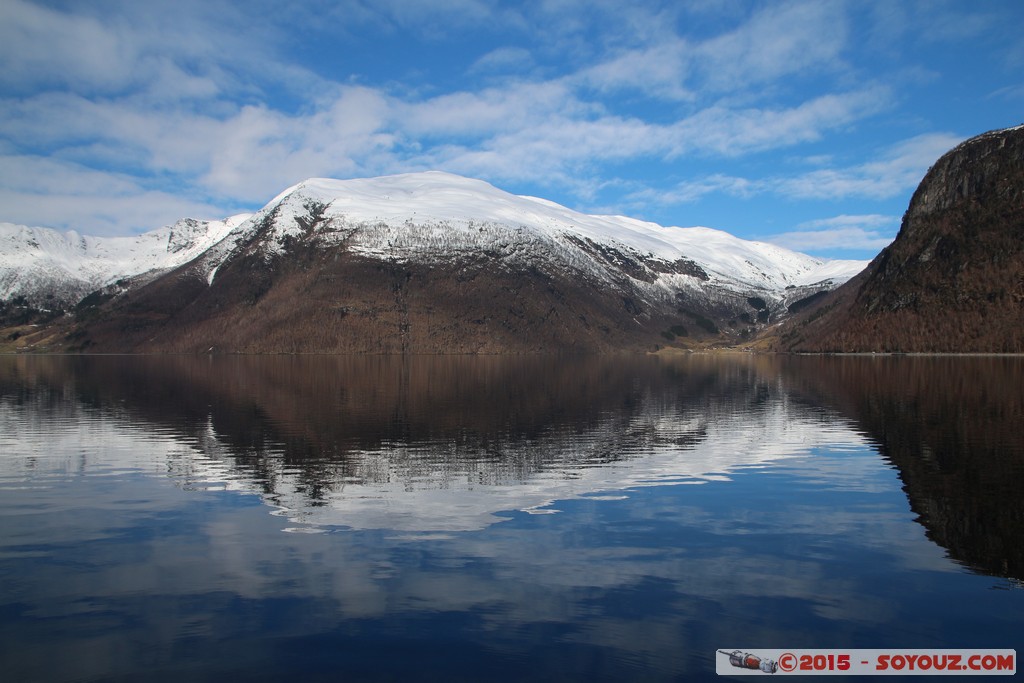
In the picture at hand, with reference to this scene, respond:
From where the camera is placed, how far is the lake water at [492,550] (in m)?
18.8

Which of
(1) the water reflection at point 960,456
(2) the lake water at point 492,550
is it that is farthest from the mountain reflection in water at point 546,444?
(2) the lake water at point 492,550

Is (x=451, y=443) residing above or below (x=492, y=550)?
above

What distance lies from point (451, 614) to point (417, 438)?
34.6 meters

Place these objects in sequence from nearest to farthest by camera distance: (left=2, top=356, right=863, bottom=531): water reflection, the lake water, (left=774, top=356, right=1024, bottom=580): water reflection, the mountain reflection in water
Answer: the lake water
(left=774, top=356, right=1024, bottom=580): water reflection
the mountain reflection in water
(left=2, top=356, right=863, bottom=531): water reflection

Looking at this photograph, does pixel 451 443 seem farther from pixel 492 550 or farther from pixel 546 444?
pixel 492 550

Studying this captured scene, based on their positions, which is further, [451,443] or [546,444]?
[451,443]

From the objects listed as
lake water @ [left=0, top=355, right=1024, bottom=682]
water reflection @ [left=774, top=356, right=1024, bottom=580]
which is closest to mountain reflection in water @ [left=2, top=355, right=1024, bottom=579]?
water reflection @ [left=774, top=356, right=1024, bottom=580]

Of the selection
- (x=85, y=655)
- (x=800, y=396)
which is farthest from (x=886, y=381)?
(x=85, y=655)

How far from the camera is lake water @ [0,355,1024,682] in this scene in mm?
18828

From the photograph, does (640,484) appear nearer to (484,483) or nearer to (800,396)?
(484,483)

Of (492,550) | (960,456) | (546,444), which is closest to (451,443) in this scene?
(546,444)

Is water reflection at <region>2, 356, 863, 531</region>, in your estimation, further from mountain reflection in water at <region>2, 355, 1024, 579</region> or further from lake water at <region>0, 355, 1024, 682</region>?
lake water at <region>0, 355, 1024, 682</region>

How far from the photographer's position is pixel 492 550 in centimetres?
2650

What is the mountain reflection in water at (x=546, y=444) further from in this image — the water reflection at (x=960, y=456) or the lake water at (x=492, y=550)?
the lake water at (x=492, y=550)
